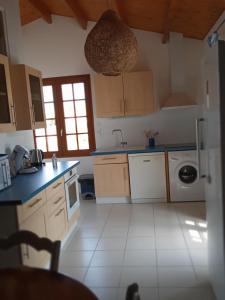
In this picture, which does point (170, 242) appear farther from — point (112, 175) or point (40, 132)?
point (40, 132)

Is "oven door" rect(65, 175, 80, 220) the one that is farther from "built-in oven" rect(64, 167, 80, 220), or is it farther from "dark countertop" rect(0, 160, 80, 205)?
"dark countertop" rect(0, 160, 80, 205)

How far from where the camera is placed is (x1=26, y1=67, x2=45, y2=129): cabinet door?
342 centimetres

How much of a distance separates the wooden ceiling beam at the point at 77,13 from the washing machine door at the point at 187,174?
294cm

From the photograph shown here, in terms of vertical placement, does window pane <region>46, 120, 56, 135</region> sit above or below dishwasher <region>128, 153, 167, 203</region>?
above

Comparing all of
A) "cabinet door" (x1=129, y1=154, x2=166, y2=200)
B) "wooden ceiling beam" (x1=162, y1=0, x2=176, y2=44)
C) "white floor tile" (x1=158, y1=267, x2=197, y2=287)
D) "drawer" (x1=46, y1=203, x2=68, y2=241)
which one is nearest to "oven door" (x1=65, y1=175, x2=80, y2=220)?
"drawer" (x1=46, y1=203, x2=68, y2=241)

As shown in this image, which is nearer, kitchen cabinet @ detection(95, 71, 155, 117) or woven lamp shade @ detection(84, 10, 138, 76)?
woven lamp shade @ detection(84, 10, 138, 76)

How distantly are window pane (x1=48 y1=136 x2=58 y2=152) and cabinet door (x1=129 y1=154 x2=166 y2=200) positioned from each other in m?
1.69

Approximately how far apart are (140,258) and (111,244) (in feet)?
1.56

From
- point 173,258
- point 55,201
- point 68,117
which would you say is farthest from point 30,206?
point 68,117

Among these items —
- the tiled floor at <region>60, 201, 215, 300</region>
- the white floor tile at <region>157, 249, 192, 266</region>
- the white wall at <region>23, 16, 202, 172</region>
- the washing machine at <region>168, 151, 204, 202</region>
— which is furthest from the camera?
the white wall at <region>23, 16, 202, 172</region>

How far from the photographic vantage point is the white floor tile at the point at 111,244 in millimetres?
3217

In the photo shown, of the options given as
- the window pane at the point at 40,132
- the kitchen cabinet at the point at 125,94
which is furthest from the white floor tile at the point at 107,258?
the window pane at the point at 40,132

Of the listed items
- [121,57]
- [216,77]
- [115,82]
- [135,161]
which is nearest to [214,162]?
[216,77]

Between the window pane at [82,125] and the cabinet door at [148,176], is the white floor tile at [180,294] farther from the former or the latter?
the window pane at [82,125]
